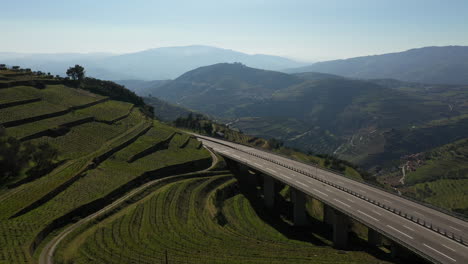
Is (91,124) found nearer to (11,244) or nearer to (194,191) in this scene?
(194,191)

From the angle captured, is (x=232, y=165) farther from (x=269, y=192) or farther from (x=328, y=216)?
(x=328, y=216)

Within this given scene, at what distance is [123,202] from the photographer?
64625 millimetres

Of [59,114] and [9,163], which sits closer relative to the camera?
[9,163]

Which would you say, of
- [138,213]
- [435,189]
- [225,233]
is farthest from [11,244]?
[435,189]

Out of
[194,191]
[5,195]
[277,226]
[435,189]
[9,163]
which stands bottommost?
[435,189]

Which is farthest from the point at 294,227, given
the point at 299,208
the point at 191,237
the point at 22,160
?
the point at 22,160

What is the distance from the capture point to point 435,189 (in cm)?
18900

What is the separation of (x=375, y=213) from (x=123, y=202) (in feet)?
150

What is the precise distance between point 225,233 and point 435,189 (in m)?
172

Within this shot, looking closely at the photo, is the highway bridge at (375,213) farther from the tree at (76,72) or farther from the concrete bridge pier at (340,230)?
the tree at (76,72)

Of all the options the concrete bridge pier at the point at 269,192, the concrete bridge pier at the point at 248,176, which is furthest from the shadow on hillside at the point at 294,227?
the concrete bridge pier at the point at 269,192

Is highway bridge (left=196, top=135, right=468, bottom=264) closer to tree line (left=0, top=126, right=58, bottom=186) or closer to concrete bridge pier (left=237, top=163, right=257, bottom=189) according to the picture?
concrete bridge pier (left=237, top=163, right=257, bottom=189)

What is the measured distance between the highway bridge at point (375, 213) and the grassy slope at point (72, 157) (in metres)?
29.9

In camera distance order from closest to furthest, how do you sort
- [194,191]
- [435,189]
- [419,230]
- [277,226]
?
1. [419,230]
2. [277,226]
3. [194,191]
4. [435,189]
